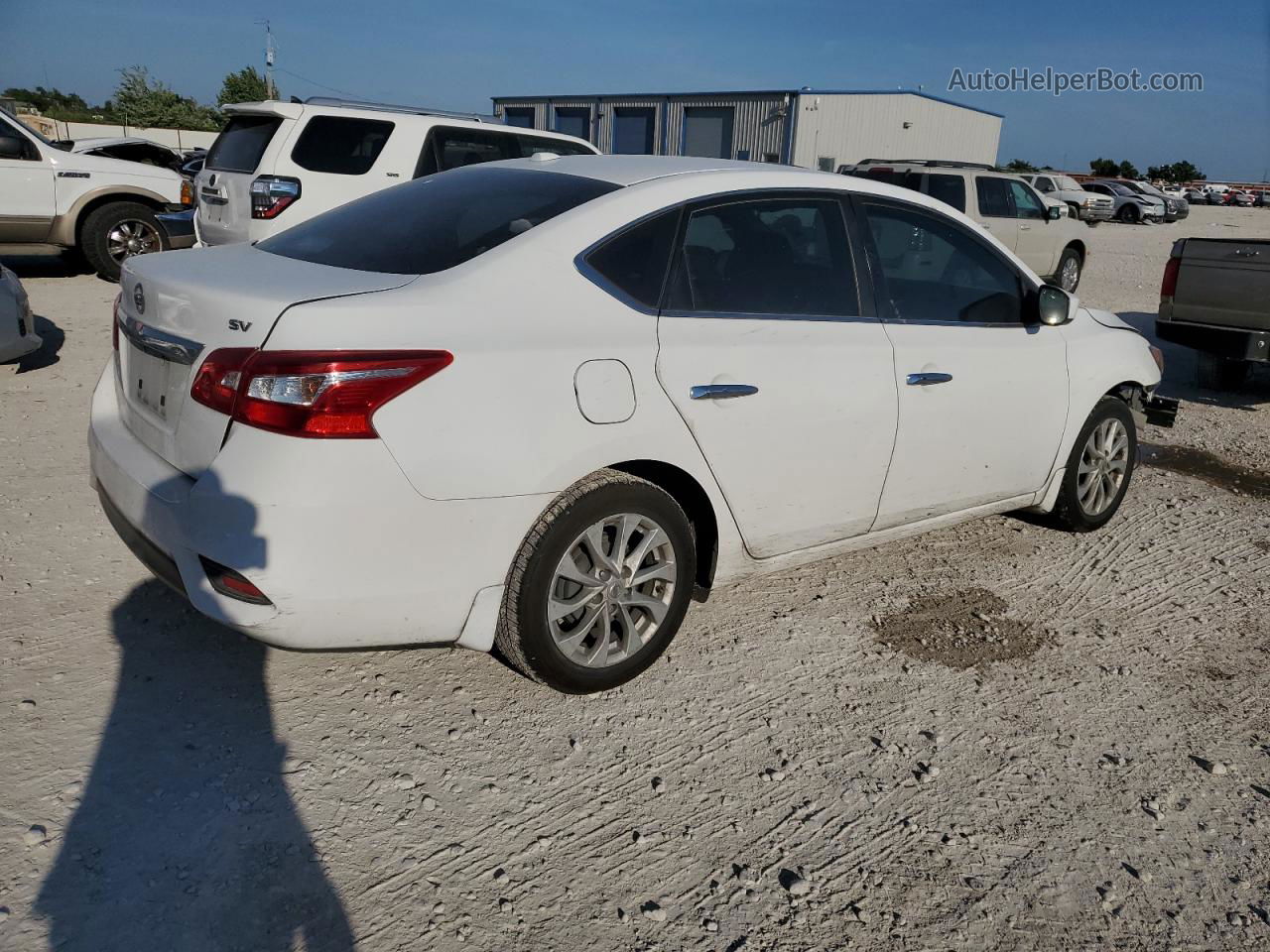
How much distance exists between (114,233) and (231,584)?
9.98 m

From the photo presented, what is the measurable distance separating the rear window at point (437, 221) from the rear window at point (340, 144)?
202 inches

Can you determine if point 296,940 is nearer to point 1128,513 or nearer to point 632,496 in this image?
point 632,496

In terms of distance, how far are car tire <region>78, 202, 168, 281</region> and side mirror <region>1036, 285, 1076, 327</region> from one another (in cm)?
973

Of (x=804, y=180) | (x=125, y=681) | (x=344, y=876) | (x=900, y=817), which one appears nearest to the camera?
(x=344, y=876)

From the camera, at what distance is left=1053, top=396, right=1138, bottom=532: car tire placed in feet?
15.3

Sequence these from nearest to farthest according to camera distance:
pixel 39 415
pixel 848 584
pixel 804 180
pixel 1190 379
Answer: pixel 804 180 < pixel 848 584 < pixel 39 415 < pixel 1190 379

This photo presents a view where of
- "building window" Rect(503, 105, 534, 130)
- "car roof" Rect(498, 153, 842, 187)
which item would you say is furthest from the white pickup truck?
"building window" Rect(503, 105, 534, 130)

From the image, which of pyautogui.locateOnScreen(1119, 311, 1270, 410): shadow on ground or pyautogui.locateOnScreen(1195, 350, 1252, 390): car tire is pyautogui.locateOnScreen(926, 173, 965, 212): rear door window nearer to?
pyautogui.locateOnScreen(1119, 311, 1270, 410): shadow on ground

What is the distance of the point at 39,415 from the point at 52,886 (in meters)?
4.40

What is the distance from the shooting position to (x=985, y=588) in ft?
14.2

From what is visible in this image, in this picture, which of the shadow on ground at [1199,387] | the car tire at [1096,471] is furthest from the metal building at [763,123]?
the car tire at [1096,471]

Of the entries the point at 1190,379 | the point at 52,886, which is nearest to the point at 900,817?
the point at 52,886

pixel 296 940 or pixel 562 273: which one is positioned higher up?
pixel 562 273

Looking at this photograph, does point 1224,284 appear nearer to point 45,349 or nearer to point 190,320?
point 190,320
